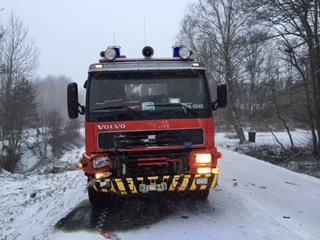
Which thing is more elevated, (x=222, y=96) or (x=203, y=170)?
(x=222, y=96)

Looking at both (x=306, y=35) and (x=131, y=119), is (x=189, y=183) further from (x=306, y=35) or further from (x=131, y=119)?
(x=306, y=35)

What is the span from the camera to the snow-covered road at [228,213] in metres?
7.72

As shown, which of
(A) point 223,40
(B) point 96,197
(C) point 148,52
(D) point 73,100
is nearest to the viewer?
(D) point 73,100

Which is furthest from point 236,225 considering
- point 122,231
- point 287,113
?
point 287,113

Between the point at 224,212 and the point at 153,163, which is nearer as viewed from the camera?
the point at 153,163

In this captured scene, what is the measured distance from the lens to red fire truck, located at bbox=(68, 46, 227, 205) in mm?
8594

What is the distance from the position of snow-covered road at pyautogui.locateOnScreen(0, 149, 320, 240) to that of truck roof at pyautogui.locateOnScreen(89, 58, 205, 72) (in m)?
2.75

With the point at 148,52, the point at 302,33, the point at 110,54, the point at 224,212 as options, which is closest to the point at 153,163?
the point at 224,212

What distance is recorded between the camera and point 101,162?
8609 mm

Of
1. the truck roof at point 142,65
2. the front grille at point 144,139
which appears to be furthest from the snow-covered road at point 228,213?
the truck roof at point 142,65

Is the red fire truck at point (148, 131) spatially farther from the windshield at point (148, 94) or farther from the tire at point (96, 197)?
the tire at point (96, 197)

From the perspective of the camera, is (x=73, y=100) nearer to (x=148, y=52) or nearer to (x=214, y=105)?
(x=148, y=52)

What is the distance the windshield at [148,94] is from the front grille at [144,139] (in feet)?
1.08

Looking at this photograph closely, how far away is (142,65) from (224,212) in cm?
315
